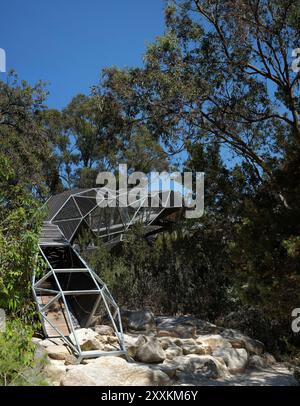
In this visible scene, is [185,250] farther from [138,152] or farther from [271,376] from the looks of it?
[138,152]

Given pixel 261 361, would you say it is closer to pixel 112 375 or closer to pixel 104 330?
pixel 104 330

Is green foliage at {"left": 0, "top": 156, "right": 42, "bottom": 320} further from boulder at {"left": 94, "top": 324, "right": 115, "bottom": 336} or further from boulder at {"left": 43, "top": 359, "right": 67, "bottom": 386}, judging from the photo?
boulder at {"left": 94, "top": 324, "right": 115, "bottom": 336}

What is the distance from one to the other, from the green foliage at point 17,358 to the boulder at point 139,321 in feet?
16.7

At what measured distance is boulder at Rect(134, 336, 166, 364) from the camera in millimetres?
10641

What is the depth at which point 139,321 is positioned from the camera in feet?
42.8

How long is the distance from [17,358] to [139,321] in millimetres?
6050

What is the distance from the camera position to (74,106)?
3931 cm

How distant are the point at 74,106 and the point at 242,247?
108ft

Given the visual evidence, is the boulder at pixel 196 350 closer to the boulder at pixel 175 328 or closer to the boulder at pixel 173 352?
the boulder at pixel 173 352

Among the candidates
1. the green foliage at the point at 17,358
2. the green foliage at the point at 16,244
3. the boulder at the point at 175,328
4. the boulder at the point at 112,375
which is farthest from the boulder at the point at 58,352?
the boulder at the point at 175,328

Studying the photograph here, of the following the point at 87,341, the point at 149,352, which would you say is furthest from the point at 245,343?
the point at 87,341

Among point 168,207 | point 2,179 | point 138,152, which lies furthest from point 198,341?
point 138,152

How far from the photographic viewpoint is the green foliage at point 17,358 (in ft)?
22.6

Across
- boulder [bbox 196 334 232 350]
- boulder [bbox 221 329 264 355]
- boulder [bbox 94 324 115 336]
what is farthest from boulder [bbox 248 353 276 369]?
boulder [bbox 94 324 115 336]
